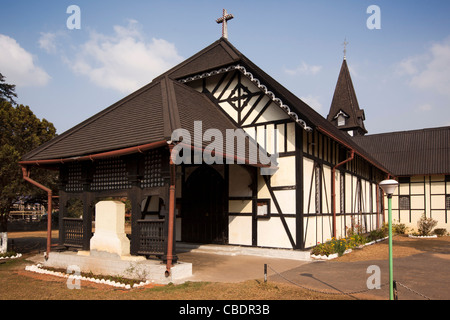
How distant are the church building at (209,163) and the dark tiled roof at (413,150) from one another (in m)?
12.3

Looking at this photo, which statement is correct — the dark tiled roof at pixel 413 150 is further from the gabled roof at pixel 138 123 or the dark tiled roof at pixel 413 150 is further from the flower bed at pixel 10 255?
the flower bed at pixel 10 255

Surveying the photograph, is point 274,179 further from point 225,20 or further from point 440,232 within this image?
point 440,232

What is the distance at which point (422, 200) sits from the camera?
2664 centimetres

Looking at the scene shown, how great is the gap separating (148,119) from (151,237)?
11.0ft

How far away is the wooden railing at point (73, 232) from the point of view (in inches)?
454

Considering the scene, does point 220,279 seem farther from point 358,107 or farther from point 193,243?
point 358,107

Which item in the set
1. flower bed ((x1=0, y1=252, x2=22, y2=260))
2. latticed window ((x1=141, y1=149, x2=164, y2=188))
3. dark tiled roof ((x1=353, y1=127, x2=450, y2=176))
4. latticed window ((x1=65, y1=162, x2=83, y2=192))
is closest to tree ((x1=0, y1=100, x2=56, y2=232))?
flower bed ((x1=0, y1=252, x2=22, y2=260))

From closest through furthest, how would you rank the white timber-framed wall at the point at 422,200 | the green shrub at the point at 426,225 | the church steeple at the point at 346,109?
the green shrub at the point at 426,225 → the white timber-framed wall at the point at 422,200 → the church steeple at the point at 346,109

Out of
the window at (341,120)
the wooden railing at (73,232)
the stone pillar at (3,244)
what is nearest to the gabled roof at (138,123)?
the wooden railing at (73,232)

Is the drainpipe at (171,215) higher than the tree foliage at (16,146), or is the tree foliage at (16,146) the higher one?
the tree foliage at (16,146)

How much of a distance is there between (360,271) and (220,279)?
3.81m

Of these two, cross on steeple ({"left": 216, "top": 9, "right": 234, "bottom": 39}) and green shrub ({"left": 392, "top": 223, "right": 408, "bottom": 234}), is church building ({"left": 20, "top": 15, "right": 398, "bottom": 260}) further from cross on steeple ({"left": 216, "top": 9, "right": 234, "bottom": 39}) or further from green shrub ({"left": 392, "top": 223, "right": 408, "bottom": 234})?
green shrub ({"left": 392, "top": 223, "right": 408, "bottom": 234})

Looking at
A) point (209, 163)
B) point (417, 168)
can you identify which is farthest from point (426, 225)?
point (209, 163)
